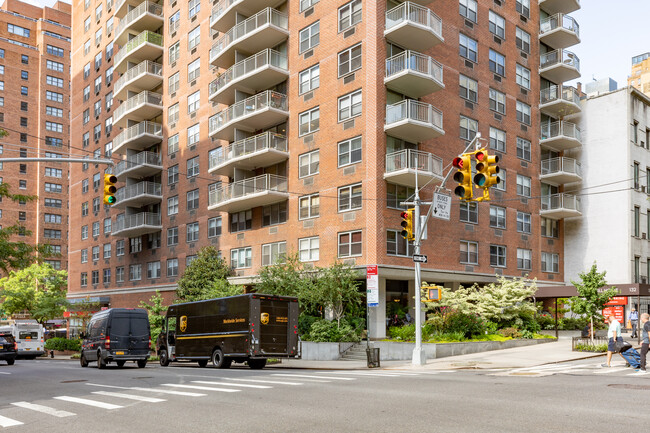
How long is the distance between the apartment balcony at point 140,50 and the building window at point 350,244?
98.6 feet

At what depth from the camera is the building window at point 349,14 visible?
37.1 meters

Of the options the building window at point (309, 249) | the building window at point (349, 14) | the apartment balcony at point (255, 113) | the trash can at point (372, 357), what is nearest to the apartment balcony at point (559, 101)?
the building window at point (349, 14)

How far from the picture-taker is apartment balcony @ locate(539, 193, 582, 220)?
155 ft

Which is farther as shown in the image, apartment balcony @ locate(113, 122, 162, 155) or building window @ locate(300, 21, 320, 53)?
apartment balcony @ locate(113, 122, 162, 155)

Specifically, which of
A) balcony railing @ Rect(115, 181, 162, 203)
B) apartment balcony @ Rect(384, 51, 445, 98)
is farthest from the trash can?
balcony railing @ Rect(115, 181, 162, 203)

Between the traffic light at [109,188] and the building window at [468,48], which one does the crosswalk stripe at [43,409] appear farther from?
the building window at [468,48]

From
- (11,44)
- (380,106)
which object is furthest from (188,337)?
(11,44)

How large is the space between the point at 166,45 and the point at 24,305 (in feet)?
115

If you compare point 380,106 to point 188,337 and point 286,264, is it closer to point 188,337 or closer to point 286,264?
point 286,264

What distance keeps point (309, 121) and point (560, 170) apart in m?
20.4

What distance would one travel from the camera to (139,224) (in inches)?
2179

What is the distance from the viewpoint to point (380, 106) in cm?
3572

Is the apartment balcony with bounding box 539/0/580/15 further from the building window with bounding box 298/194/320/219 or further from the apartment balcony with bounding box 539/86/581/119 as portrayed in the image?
the building window with bounding box 298/194/320/219

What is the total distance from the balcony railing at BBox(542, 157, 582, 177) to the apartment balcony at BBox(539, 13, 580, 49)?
992cm
